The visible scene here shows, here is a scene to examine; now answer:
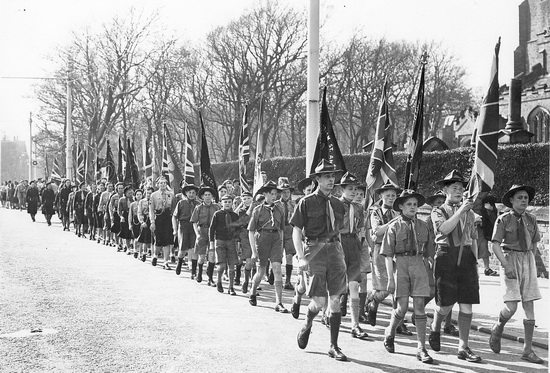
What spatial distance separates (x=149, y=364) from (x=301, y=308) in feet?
14.0

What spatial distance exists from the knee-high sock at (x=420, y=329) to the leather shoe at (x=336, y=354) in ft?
2.65

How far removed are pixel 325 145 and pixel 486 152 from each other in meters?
3.90

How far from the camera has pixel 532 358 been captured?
7.46 metres

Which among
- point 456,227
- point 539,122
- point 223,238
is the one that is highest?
point 539,122

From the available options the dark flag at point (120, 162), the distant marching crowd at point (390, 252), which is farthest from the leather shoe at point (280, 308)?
the dark flag at point (120, 162)

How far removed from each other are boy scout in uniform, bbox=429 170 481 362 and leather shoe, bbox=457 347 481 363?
0.77ft

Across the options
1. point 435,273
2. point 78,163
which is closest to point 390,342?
point 435,273

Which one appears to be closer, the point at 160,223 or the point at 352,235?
the point at 352,235

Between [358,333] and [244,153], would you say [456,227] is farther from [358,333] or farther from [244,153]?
[244,153]

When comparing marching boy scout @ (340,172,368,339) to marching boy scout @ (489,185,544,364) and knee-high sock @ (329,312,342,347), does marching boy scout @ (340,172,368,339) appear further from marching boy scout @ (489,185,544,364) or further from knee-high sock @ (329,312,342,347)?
marching boy scout @ (489,185,544,364)

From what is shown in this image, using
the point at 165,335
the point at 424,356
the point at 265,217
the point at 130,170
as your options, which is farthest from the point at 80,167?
the point at 424,356

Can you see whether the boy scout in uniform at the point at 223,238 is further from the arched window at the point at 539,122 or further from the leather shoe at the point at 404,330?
the arched window at the point at 539,122

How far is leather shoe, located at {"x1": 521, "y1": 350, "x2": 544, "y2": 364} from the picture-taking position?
7.43 metres

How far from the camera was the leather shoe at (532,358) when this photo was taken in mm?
7430
